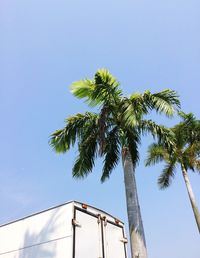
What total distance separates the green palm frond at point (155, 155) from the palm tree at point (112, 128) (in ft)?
24.8

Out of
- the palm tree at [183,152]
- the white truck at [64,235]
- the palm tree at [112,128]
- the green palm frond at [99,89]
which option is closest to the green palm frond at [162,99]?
the palm tree at [112,128]

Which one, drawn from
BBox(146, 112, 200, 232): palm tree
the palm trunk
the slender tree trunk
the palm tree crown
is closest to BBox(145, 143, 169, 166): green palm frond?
BBox(146, 112, 200, 232): palm tree

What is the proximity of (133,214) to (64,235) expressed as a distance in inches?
106

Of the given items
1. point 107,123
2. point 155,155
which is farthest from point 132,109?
point 155,155

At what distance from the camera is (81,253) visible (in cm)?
606

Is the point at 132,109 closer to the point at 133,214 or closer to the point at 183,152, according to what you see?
the point at 133,214

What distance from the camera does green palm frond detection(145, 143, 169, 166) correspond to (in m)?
17.8

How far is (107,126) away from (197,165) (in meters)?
9.56

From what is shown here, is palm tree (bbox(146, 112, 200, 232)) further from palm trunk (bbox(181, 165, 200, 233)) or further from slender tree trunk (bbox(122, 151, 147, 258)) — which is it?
slender tree trunk (bbox(122, 151, 147, 258))

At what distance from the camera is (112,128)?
1011 cm

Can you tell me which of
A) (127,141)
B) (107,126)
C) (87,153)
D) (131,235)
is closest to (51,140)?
(87,153)

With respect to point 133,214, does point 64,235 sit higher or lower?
lower

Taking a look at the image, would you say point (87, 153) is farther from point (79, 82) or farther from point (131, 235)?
point (131, 235)

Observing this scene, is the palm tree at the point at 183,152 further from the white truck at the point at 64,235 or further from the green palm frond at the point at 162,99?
the white truck at the point at 64,235
